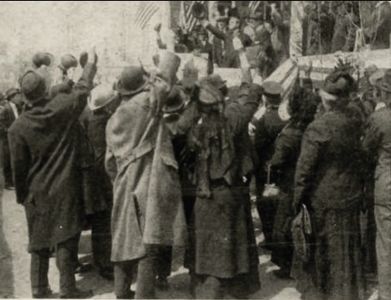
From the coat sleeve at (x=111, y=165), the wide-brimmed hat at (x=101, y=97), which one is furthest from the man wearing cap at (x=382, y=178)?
the wide-brimmed hat at (x=101, y=97)

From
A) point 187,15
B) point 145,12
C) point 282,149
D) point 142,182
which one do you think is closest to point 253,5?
point 187,15

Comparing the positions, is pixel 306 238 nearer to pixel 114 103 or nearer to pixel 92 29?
pixel 114 103

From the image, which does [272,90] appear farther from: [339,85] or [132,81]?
[132,81]

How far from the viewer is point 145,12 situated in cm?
1552

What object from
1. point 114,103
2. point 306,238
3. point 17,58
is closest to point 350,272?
point 306,238

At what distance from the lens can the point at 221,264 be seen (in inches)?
210

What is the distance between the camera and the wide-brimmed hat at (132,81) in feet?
17.0

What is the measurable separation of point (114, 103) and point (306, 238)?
2.14m

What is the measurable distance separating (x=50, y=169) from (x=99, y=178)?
23.6 inches

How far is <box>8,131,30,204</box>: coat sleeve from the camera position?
17.4 feet

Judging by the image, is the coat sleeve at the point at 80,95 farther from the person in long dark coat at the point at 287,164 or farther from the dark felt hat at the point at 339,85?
the dark felt hat at the point at 339,85

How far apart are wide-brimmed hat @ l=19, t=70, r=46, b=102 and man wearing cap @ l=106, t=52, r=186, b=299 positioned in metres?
0.66

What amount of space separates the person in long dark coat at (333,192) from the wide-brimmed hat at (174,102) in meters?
1.13

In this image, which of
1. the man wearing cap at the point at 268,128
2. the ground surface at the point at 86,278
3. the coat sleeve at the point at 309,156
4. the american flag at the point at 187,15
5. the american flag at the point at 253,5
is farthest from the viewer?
the american flag at the point at 253,5
